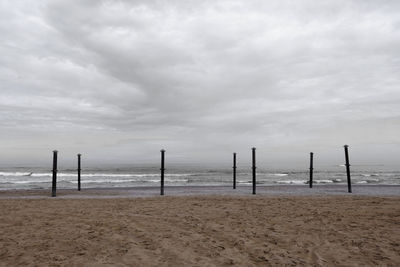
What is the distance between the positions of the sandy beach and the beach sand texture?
0.05 feet

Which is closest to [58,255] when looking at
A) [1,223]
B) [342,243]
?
[1,223]

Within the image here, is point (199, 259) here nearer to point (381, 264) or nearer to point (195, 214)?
point (381, 264)

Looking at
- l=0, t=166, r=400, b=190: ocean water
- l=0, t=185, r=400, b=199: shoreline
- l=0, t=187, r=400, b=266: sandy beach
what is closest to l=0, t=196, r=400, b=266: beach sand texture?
l=0, t=187, r=400, b=266: sandy beach

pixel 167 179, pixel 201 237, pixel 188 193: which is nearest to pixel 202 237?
pixel 201 237

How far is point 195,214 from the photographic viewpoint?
8.40m

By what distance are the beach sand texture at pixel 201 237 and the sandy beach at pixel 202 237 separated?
2 cm

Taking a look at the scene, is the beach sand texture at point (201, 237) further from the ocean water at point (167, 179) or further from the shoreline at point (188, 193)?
the ocean water at point (167, 179)

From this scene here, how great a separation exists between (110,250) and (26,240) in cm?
198

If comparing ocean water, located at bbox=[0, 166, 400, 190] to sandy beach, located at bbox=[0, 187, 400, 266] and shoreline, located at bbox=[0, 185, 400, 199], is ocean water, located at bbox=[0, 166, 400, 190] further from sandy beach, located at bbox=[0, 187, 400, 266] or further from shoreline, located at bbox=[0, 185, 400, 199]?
sandy beach, located at bbox=[0, 187, 400, 266]

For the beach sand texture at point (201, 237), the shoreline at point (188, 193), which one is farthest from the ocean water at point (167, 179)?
the beach sand texture at point (201, 237)

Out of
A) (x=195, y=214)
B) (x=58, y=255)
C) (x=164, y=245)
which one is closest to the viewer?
(x=58, y=255)

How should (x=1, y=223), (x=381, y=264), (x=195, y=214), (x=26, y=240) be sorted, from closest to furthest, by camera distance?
(x=381, y=264)
(x=26, y=240)
(x=1, y=223)
(x=195, y=214)

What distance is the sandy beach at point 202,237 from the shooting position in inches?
181

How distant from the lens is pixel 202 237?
5.85m
